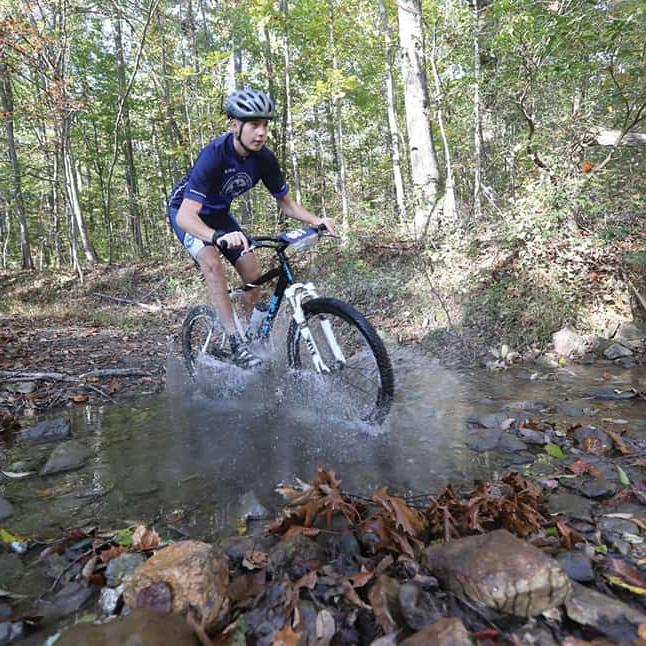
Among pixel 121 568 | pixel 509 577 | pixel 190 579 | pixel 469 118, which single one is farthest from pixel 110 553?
pixel 469 118

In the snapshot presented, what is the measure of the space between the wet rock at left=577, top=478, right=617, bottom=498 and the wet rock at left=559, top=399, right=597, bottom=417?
1126mm

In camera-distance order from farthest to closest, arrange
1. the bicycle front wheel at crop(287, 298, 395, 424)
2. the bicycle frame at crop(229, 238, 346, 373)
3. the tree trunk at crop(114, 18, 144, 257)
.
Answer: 1. the tree trunk at crop(114, 18, 144, 257)
2. the bicycle frame at crop(229, 238, 346, 373)
3. the bicycle front wheel at crop(287, 298, 395, 424)

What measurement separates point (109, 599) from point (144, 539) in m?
0.32

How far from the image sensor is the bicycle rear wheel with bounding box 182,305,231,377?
4.77 m

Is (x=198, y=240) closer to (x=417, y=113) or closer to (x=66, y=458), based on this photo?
(x=66, y=458)

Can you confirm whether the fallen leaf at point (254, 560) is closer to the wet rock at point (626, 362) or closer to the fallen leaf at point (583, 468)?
the fallen leaf at point (583, 468)

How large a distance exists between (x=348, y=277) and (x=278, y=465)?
5815mm

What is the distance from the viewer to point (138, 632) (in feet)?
4.28

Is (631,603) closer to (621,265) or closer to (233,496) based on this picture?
(233,496)

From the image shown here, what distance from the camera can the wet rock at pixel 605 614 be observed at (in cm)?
129

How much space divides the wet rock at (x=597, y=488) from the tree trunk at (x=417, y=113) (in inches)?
242

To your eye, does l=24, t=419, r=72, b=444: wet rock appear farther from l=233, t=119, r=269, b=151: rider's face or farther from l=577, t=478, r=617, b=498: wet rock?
l=577, t=478, r=617, b=498: wet rock

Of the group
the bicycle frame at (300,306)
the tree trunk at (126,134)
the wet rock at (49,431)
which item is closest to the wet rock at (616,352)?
the bicycle frame at (300,306)

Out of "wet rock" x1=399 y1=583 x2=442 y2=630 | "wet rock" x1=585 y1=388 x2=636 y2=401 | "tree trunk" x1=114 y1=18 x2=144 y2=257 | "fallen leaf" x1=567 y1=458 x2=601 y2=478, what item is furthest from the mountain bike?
"tree trunk" x1=114 y1=18 x2=144 y2=257
